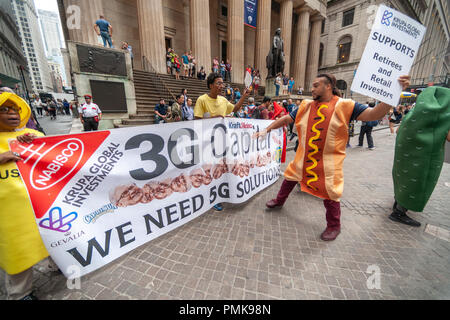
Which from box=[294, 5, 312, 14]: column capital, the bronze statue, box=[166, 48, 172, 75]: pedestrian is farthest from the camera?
box=[294, 5, 312, 14]: column capital

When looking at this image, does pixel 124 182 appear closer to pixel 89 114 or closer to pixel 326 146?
pixel 326 146

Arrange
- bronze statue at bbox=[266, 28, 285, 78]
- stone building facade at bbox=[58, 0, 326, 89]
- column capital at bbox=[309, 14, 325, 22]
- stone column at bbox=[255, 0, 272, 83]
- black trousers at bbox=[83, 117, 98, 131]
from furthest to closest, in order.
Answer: column capital at bbox=[309, 14, 325, 22] → stone column at bbox=[255, 0, 272, 83] → bronze statue at bbox=[266, 28, 285, 78] → stone building facade at bbox=[58, 0, 326, 89] → black trousers at bbox=[83, 117, 98, 131]

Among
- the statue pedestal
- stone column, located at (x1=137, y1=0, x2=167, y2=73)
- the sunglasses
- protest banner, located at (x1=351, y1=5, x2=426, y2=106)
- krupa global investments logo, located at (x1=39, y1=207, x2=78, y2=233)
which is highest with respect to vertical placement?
stone column, located at (x1=137, y1=0, x2=167, y2=73)

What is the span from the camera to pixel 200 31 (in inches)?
533

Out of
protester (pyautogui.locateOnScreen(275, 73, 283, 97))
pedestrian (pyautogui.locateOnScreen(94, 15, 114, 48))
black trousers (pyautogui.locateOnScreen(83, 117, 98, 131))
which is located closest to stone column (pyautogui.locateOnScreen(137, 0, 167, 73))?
pedestrian (pyautogui.locateOnScreen(94, 15, 114, 48))

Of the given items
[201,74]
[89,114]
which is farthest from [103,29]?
[201,74]

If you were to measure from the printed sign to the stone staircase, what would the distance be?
8.31 m

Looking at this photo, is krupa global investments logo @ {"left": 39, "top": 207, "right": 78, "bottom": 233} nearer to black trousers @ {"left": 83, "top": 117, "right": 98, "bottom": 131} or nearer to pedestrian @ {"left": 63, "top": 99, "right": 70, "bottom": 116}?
black trousers @ {"left": 83, "top": 117, "right": 98, "bottom": 131}

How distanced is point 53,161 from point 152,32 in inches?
525

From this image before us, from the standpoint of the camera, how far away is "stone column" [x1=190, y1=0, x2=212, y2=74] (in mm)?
13250

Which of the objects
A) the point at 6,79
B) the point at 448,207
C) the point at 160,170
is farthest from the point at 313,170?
the point at 6,79

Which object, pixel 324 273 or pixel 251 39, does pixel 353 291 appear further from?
pixel 251 39

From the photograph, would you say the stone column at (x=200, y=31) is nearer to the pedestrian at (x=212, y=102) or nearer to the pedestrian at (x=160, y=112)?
the pedestrian at (x=160, y=112)
